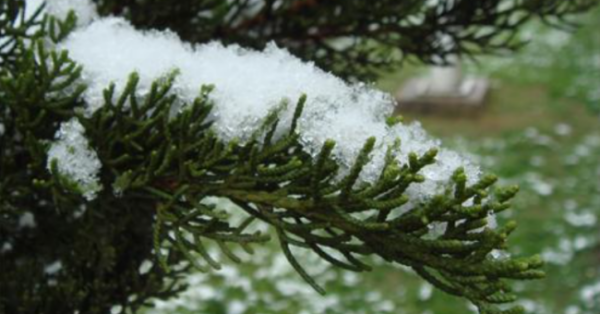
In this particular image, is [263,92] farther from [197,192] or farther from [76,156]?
[76,156]

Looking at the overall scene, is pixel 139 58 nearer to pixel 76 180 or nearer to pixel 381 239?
pixel 76 180

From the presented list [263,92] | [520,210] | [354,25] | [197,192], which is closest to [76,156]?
[197,192]

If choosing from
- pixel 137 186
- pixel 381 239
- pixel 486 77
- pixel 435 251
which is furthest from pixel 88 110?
pixel 486 77

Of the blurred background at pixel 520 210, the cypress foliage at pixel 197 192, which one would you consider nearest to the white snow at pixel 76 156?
the cypress foliage at pixel 197 192

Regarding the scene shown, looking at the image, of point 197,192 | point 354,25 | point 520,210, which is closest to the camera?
point 197,192

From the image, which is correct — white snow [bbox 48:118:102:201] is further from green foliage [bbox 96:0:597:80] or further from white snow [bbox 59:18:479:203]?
green foliage [bbox 96:0:597:80]

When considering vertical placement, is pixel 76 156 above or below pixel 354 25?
below

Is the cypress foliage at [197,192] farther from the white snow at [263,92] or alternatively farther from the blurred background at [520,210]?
the blurred background at [520,210]
